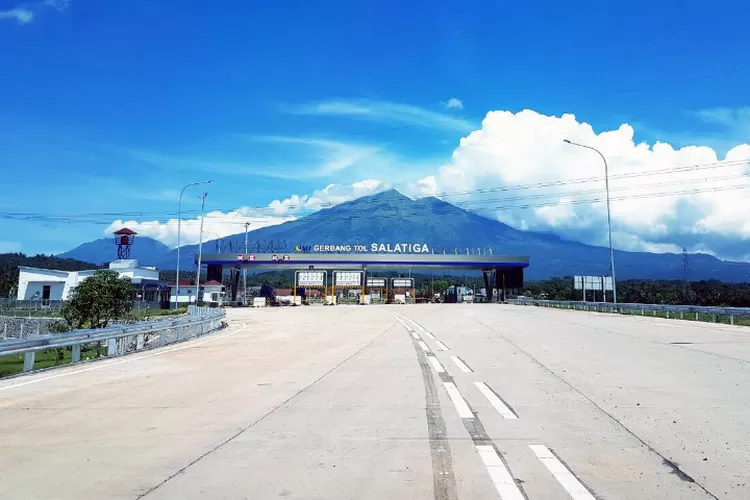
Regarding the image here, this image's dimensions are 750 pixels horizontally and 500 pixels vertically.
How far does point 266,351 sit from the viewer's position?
17.6m

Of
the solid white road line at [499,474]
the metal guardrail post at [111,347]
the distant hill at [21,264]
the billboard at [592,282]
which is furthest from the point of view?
the distant hill at [21,264]

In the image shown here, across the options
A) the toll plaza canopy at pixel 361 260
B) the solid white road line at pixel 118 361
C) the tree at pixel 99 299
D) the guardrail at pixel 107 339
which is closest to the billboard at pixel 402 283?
the toll plaza canopy at pixel 361 260

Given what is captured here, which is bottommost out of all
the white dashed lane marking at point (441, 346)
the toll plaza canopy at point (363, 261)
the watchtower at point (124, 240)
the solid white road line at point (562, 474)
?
the solid white road line at point (562, 474)

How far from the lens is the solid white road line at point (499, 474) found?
4.73 m

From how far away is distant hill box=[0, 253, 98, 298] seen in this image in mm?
101062

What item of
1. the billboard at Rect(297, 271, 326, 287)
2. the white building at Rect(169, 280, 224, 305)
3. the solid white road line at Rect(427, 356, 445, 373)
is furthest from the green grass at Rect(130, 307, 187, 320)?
the solid white road line at Rect(427, 356, 445, 373)

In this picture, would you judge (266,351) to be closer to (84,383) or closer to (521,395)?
(84,383)

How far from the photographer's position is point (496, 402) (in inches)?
344

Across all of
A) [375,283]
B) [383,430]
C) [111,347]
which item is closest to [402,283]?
[375,283]

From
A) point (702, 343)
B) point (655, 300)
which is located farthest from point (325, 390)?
point (655, 300)

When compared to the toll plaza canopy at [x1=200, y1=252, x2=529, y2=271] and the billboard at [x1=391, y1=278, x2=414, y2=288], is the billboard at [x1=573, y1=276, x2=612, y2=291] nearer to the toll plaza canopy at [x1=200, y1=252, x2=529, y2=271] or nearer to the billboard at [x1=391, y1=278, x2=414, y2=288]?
the toll plaza canopy at [x1=200, y1=252, x2=529, y2=271]

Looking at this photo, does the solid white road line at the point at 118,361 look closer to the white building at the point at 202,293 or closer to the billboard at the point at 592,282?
the billboard at the point at 592,282

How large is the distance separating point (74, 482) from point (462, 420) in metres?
4.39

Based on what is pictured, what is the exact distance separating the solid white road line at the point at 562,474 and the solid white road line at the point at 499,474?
16.2 inches
